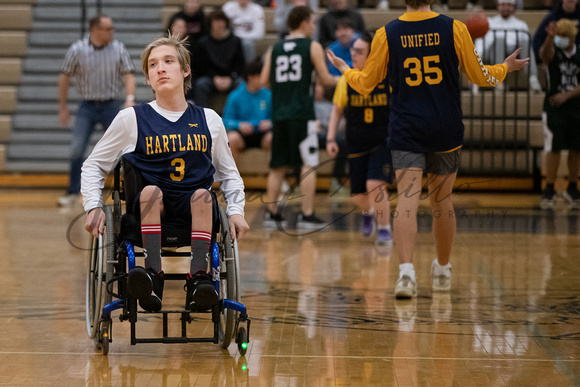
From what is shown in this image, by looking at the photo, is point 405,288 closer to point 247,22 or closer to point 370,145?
point 370,145

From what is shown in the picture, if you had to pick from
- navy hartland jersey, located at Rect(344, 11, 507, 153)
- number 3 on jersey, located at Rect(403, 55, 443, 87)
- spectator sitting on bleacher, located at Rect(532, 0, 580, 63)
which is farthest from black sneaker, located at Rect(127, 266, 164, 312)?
spectator sitting on bleacher, located at Rect(532, 0, 580, 63)

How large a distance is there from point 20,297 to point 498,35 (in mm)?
6964

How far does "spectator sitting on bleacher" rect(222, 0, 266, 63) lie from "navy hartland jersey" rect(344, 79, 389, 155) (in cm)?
406

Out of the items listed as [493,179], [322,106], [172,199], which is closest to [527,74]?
[493,179]

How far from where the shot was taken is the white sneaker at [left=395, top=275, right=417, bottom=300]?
161 inches

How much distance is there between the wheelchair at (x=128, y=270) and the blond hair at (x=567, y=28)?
588 cm

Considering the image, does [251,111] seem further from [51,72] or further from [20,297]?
[20,297]

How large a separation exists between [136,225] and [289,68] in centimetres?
379

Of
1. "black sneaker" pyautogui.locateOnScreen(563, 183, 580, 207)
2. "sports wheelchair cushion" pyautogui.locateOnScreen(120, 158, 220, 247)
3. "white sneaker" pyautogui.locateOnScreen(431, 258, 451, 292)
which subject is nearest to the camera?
"sports wheelchair cushion" pyautogui.locateOnScreen(120, 158, 220, 247)

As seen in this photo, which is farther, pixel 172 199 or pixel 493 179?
pixel 493 179

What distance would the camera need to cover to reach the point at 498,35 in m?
9.45

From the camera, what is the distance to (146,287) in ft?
9.29

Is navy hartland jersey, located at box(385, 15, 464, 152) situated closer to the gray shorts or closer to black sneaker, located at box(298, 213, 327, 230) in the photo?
the gray shorts

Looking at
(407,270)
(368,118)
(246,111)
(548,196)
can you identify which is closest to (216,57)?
(246,111)
